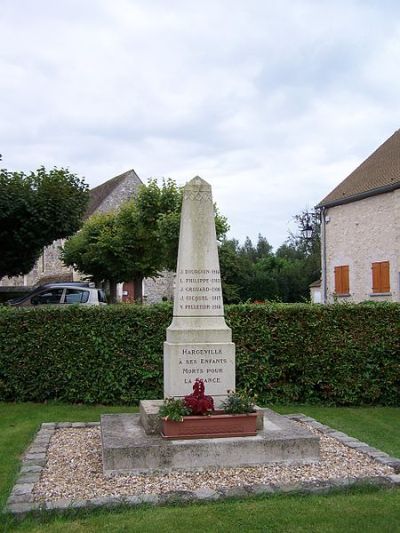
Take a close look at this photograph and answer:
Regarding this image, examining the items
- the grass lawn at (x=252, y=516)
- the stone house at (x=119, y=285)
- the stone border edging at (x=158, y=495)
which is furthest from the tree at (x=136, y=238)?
the grass lawn at (x=252, y=516)

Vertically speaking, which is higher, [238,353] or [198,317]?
[198,317]

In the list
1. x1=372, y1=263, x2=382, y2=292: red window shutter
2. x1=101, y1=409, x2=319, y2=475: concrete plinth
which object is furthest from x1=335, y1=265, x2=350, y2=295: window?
x1=101, y1=409, x2=319, y2=475: concrete plinth

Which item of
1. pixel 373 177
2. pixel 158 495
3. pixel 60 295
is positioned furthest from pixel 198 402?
pixel 373 177

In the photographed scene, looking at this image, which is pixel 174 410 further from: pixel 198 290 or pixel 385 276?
pixel 385 276

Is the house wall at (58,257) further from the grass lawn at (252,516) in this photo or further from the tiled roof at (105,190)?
the grass lawn at (252,516)

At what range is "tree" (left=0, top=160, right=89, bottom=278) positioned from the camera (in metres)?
17.4

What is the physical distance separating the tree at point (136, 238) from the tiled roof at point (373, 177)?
5719 mm

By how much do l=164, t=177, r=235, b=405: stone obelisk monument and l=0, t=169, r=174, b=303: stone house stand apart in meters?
30.8

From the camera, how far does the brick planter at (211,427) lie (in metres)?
6.52

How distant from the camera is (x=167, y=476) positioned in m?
6.09

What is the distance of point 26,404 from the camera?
1042 centimetres

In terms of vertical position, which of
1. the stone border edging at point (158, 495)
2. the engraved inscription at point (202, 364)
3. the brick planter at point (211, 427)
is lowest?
the stone border edging at point (158, 495)

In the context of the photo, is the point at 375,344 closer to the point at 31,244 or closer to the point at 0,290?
the point at 31,244

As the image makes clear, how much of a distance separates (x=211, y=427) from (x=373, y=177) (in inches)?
837
